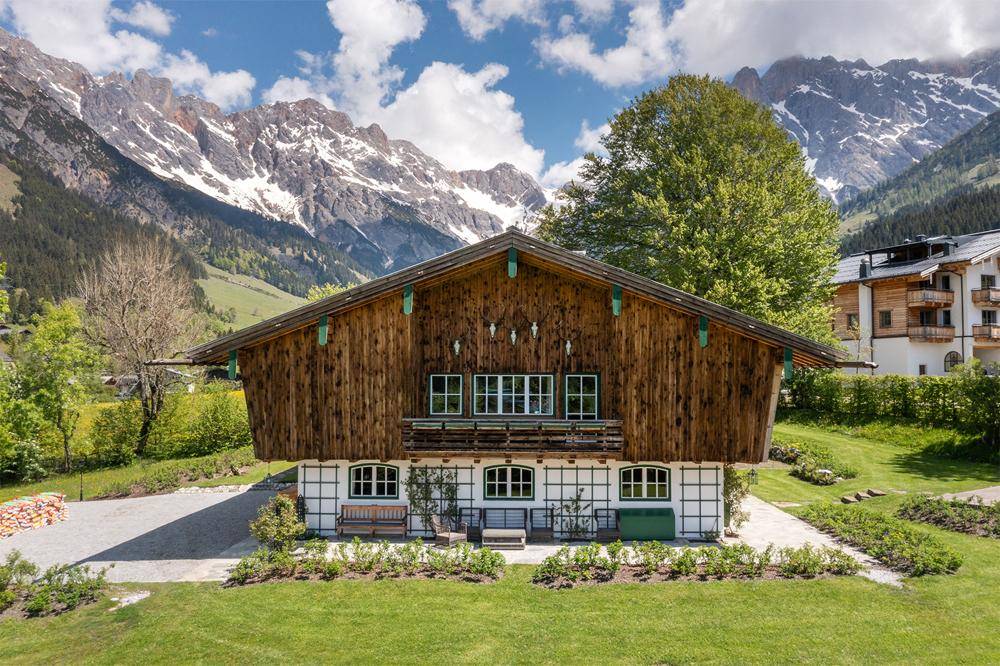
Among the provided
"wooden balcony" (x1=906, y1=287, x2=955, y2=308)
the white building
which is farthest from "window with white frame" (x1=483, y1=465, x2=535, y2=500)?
"wooden balcony" (x1=906, y1=287, x2=955, y2=308)

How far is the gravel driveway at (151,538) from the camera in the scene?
16750mm

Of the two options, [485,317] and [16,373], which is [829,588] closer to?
[485,317]

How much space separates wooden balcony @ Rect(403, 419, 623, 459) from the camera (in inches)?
703

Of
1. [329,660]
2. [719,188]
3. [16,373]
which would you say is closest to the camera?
[329,660]

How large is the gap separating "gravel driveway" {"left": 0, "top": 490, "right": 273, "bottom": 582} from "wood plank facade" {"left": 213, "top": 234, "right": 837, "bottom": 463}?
132 inches

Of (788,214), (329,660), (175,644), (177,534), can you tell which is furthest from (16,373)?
(788,214)

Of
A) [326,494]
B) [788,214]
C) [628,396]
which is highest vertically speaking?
[788,214]

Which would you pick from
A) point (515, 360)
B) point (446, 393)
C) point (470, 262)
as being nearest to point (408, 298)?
point (470, 262)

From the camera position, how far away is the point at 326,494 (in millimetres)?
19219

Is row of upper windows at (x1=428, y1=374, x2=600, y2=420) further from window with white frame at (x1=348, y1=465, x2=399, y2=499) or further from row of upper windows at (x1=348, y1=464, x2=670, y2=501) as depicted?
window with white frame at (x1=348, y1=465, x2=399, y2=499)

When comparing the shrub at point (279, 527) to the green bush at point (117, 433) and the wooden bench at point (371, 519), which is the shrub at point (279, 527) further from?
the green bush at point (117, 433)

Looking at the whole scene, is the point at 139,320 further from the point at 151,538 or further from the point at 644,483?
the point at 644,483

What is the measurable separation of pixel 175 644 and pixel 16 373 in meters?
27.6

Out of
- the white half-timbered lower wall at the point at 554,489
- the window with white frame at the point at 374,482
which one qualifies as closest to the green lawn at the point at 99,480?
the white half-timbered lower wall at the point at 554,489
